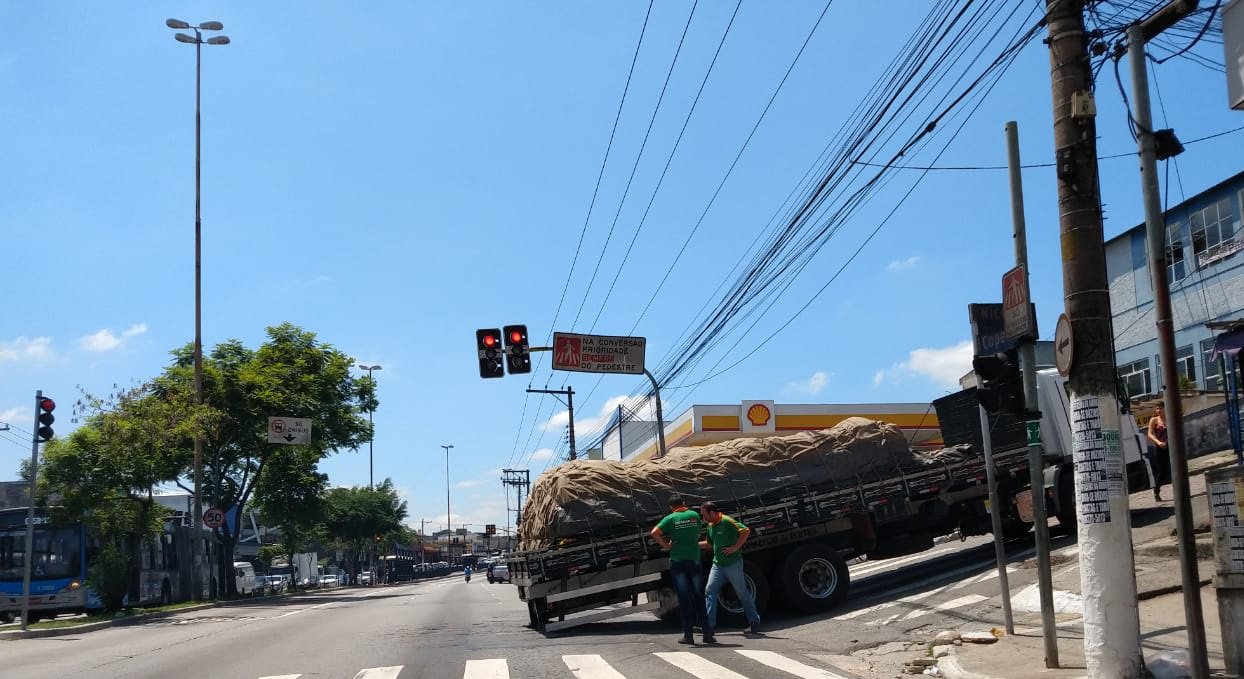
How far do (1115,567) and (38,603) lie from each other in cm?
2737

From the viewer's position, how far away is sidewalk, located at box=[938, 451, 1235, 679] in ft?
28.1

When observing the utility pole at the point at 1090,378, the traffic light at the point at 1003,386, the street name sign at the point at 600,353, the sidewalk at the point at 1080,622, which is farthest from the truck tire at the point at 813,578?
the street name sign at the point at 600,353

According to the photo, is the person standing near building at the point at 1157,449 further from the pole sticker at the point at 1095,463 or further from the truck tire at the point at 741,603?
the pole sticker at the point at 1095,463

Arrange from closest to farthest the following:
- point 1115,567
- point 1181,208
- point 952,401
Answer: point 1115,567, point 952,401, point 1181,208

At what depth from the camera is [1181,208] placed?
31.3 m

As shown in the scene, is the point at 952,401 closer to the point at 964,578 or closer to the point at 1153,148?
the point at 964,578

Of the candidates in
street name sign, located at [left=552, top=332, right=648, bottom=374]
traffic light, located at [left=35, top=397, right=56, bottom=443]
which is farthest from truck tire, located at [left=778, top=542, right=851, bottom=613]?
traffic light, located at [left=35, top=397, right=56, bottom=443]

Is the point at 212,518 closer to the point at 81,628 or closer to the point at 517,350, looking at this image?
the point at 81,628

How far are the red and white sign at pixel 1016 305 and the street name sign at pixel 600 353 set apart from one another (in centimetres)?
1500

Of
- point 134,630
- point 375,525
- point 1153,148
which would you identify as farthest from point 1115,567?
point 375,525

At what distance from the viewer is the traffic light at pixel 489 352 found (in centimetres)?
2069

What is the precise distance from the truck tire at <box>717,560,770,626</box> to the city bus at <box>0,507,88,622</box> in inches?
805

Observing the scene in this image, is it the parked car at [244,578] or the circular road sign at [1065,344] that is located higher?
the circular road sign at [1065,344]

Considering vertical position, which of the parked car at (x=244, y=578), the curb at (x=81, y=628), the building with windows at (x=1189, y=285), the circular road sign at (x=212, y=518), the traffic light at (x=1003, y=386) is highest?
the building with windows at (x=1189, y=285)
